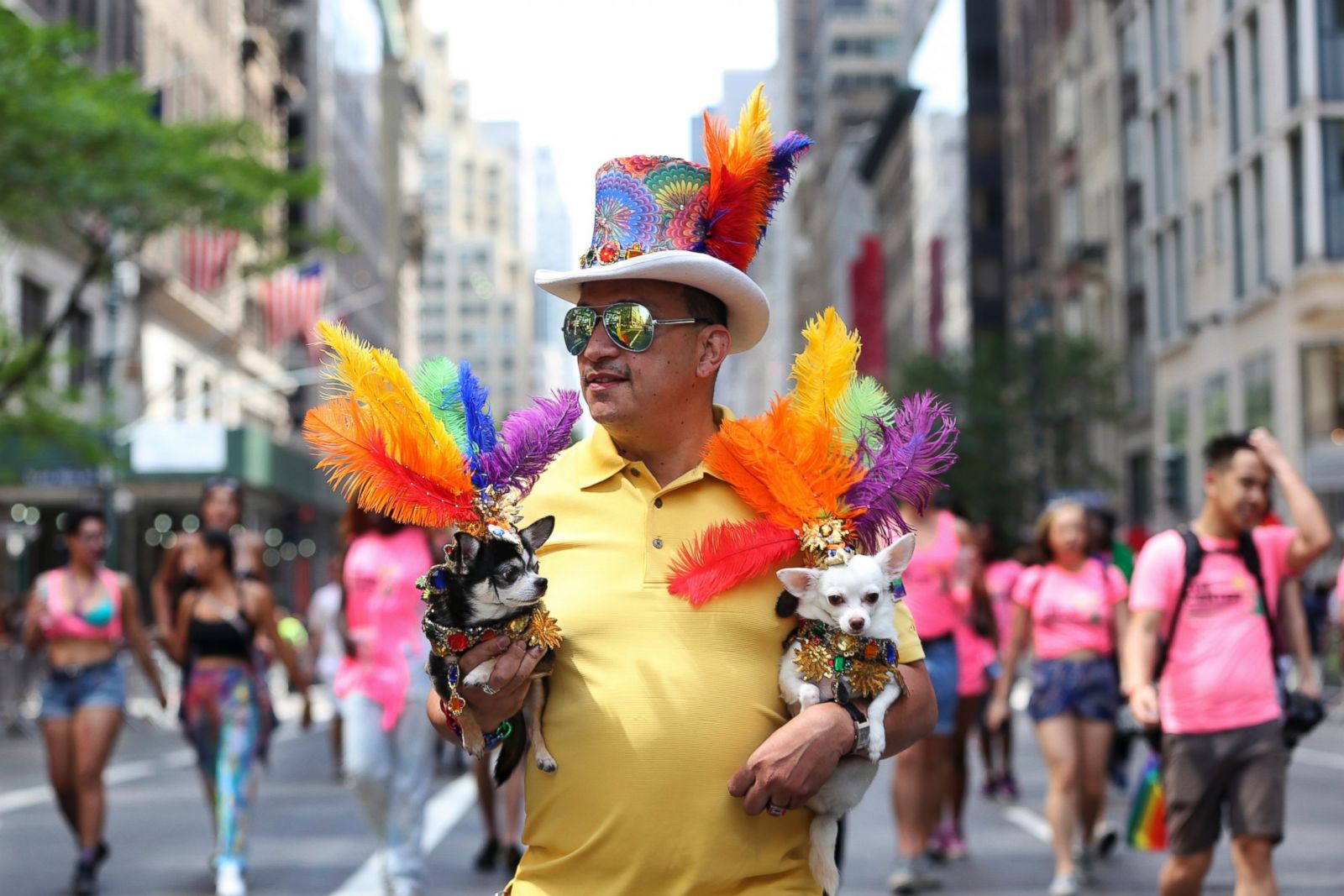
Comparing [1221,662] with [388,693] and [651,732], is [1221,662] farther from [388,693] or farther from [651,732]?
[651,732]

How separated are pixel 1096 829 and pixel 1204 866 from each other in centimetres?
453

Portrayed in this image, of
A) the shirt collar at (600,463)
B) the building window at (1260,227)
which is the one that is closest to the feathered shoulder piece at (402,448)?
the shirt collar at (600,463)

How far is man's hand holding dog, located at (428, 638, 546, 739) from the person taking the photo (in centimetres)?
354

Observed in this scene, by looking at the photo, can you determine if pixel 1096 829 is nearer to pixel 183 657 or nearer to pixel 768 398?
pixel 183 657

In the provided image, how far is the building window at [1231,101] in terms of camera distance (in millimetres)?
40625

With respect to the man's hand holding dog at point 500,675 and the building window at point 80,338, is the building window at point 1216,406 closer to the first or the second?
the building window at point 80,338

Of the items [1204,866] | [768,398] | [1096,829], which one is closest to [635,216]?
[768,398]

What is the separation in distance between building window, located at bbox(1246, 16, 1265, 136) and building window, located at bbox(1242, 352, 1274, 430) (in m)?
4.44

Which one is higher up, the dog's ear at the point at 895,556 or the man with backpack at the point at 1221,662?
the dog's ear at the point at 895,556

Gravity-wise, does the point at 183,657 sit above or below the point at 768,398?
below

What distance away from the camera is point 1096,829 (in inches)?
468

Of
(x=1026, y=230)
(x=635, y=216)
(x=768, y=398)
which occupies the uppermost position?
(x=1026, y=230)

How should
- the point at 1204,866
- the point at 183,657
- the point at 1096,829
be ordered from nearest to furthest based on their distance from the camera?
1. the point at 1204,866
2. the point at 183,657
3. the point at 1096,829

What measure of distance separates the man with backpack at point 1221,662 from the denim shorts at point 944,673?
3.22 m
